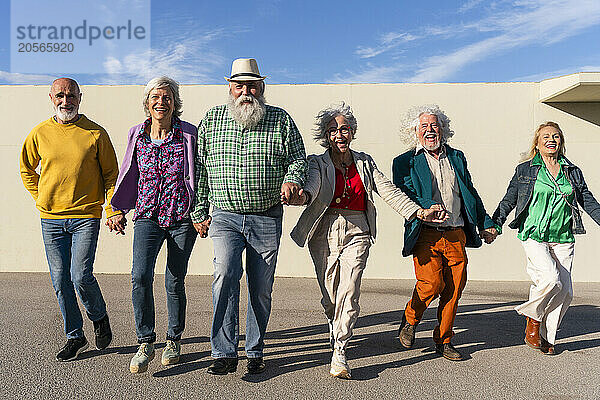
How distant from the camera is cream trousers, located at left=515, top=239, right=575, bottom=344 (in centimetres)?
509

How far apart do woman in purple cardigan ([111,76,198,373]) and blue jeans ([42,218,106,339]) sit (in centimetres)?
38

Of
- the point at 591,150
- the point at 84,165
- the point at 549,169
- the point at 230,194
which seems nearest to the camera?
the point at 230,194

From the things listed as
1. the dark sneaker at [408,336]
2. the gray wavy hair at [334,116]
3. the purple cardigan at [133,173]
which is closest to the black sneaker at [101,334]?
the purple cardigan at [133,173]

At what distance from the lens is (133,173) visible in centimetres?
449

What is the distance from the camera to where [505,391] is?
3984 mm

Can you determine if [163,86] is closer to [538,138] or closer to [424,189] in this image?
[424,189]

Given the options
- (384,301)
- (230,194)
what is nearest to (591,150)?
(384,301)

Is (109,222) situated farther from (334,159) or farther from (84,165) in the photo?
(334,159)

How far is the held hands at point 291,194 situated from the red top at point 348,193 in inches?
18.7

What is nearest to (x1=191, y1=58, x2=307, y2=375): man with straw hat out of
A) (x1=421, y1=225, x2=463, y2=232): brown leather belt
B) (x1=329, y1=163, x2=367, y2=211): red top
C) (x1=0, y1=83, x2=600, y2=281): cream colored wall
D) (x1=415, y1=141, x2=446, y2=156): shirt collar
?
(x1=329, y1=163, x2=367, y2=211): red top

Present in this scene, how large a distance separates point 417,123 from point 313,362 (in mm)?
2228

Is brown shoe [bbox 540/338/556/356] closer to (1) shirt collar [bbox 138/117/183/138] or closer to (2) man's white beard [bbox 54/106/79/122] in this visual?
(1) shirt collar [bbox 138/117/183/138]

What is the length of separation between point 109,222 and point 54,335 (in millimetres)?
1573

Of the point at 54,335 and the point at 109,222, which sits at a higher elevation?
the point at 109,222
